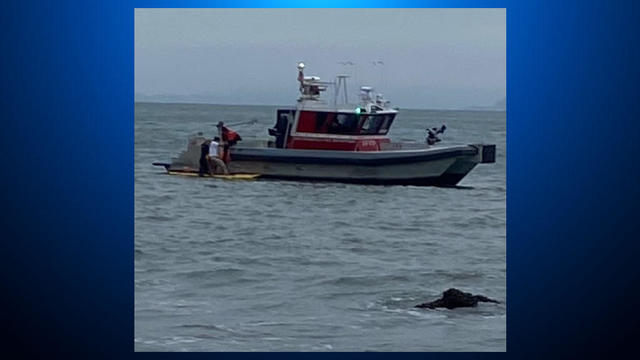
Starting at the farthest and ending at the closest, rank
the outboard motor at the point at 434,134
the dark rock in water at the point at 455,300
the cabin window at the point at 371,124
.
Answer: the cabin window at the point at 371,124 < the outboard motor at the point at 434,134 < the dark rock in water at the point at 455,300

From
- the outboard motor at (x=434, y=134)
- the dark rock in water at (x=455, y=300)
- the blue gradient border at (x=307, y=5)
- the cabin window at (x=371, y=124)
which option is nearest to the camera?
the blue gradient border at (x=307, y=5)

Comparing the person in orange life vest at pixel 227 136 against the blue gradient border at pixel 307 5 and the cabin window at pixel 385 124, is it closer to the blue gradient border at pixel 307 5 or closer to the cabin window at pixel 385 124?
the blue gradient border at pixel 307 5

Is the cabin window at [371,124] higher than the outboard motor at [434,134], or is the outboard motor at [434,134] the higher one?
the cabin window at [371,124]

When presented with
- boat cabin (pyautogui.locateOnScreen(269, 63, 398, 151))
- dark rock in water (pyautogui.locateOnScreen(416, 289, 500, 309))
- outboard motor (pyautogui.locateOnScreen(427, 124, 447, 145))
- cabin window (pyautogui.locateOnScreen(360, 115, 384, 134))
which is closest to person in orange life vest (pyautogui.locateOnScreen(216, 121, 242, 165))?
boat cabin (pyautogui.locateOnScreen(269, 63, 398, 151))

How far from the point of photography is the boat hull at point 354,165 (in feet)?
36.4

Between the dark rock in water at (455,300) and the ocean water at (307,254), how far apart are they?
0.03 meters

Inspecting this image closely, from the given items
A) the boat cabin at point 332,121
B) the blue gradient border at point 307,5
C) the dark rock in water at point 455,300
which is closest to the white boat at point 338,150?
the boat cabin at point 332,121

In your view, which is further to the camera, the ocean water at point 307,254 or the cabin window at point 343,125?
the cabin window at point 343,125

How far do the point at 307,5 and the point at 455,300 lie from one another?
174 centimetres
